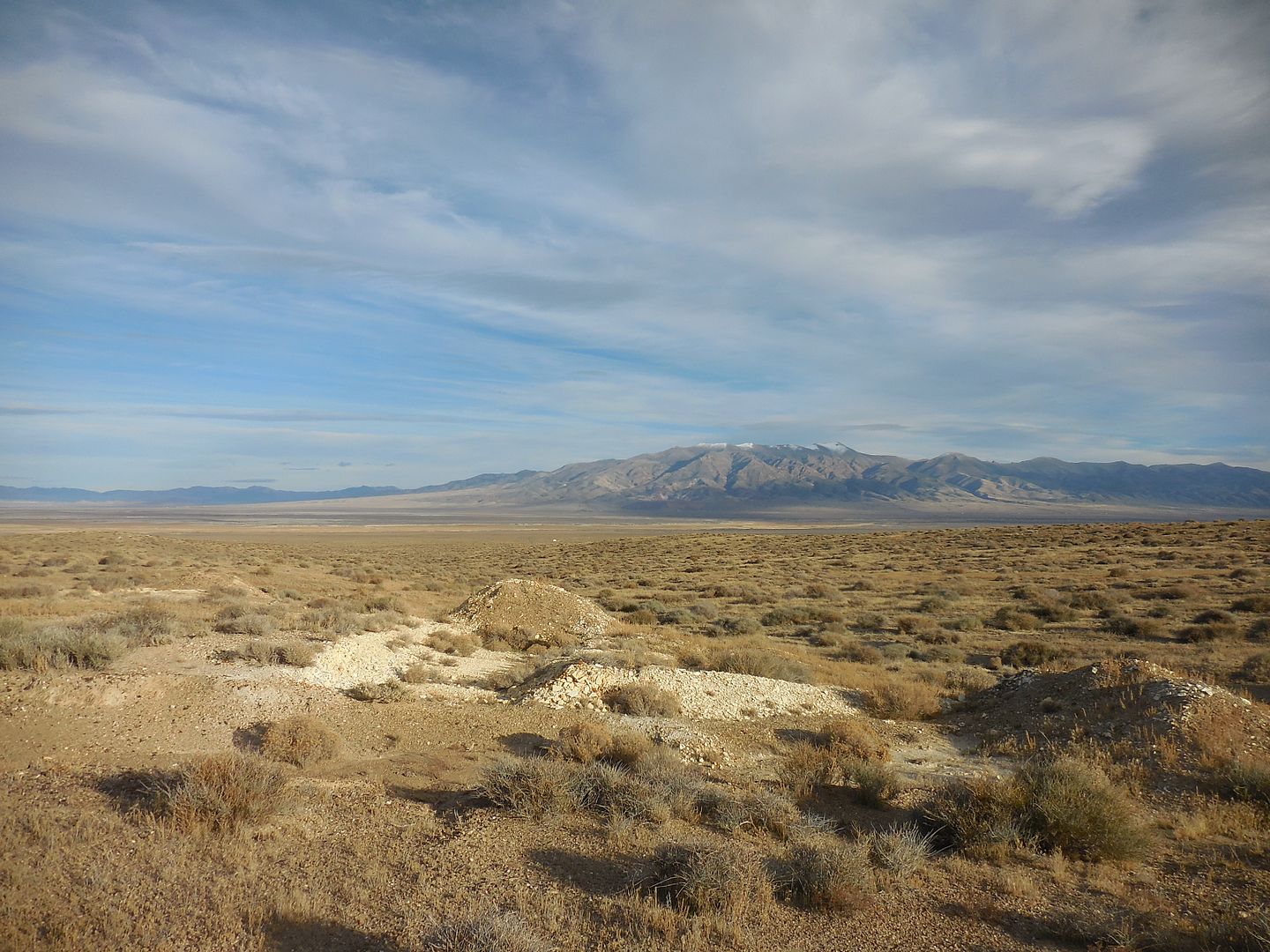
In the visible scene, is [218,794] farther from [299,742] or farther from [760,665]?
[760,665]

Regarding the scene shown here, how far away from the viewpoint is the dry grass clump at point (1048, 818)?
6451 millimetres

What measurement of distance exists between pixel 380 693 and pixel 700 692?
19.8ft

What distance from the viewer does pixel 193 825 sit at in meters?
6.09

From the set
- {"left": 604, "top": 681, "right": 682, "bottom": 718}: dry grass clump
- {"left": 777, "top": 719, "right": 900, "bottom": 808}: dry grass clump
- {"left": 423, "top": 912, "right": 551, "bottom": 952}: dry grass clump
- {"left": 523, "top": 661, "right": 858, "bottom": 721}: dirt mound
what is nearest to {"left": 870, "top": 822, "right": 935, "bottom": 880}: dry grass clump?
{"left": 777, "top": 719, "right": 900, "bottom": 808}: dry grass clump

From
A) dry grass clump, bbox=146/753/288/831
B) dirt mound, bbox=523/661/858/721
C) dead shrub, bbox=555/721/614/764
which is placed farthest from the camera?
dirt mound, bbox=523/661/858/721

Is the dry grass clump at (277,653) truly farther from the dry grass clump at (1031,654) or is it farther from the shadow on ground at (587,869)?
the dry grass clump at (1031,654)

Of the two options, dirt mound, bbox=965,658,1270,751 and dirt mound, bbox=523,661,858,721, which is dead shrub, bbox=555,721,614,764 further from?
dirt mound, bbox=965,658,1270,751

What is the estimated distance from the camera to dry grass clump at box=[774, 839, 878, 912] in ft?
18.1

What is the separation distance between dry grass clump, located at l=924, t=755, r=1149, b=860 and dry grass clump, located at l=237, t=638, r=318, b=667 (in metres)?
11.8

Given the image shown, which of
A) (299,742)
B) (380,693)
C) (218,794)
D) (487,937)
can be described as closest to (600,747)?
(299,742)

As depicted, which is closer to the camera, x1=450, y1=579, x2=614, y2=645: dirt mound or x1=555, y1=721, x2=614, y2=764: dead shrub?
x1=555, y1=721, x2=614, y2=764: dead shrub

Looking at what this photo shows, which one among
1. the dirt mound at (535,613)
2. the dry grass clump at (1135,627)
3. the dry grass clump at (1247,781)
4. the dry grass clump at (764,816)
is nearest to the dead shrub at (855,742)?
the dry grass clump at (764,816)

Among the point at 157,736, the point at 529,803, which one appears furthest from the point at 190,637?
the point at 529,803

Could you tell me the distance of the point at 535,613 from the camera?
69.3ft
